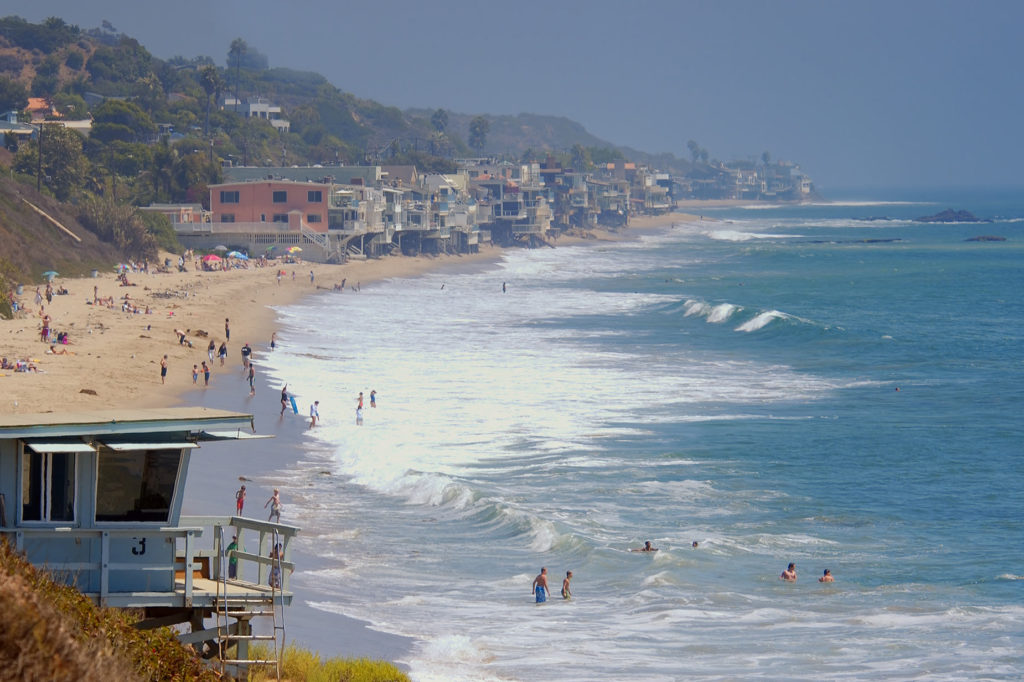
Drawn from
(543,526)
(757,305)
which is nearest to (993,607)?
(543,526)

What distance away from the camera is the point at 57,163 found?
326ft

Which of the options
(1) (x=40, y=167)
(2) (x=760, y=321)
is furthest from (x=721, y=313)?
(1) (x=40, y=167)

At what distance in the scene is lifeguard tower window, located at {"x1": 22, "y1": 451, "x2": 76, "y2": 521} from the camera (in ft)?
38.4

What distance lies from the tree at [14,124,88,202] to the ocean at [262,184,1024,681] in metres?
37.2

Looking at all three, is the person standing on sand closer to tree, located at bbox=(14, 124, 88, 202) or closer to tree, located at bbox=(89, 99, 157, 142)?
tree, located at bbox=(14, 124, 88, 202)

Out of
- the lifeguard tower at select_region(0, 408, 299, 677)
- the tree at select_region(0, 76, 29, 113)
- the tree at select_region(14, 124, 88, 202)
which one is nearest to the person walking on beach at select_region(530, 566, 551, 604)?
the lifeguard tower at select_region(0, 408, 299, 677)

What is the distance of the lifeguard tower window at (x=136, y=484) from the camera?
12.0 metres

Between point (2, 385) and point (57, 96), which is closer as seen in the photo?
point (2, 385)

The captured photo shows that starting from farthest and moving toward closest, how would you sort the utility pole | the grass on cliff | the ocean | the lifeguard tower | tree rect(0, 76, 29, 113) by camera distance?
1. tree rect(0, 76, 29, 113)
2. the utility pole
3. the ocean
4. the grass on cliff
5. the lifeguard tower

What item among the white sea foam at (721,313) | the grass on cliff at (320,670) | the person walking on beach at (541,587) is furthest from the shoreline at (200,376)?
the white sea foam at (721,313)

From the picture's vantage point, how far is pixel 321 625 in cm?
2103

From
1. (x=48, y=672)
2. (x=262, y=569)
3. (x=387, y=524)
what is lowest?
(x=387, y=524)

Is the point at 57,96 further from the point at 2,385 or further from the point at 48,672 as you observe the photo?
the point at 48,672

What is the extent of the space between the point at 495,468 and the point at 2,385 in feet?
44.7
